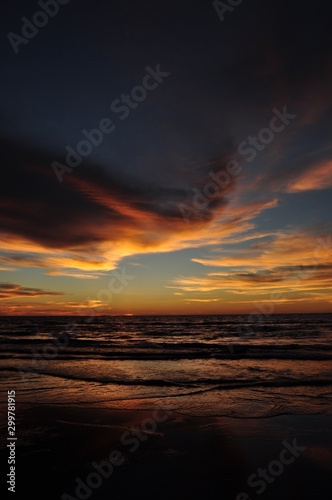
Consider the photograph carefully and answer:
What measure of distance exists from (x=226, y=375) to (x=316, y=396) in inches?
190

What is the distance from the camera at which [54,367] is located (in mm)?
17016

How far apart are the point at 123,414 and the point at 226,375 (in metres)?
Answer: 7.19

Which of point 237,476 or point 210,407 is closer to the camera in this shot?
point 237,476

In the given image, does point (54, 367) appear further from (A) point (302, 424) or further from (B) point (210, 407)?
(A) point (302, 424)

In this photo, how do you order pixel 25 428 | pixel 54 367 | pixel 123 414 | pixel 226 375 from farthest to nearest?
pixel 54 367 < pixel 226 375 < pixel 123 414 < pixel 25 428

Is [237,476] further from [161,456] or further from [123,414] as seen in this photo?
[123,414]

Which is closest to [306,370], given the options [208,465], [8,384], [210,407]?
[210,407]

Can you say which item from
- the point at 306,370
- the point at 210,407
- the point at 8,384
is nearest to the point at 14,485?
the point at 210,407

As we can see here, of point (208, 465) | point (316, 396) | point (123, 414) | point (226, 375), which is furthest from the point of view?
point (226, 375)

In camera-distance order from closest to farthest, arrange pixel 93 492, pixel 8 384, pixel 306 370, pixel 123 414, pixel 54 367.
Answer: pixel 93 492
pixel 123 414
pixel 8 384
pixel 306 370
pixel 54 367

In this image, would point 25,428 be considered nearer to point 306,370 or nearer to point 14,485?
point 14,485

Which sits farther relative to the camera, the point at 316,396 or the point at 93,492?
the point at 316,396

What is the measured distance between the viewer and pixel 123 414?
28.3ft

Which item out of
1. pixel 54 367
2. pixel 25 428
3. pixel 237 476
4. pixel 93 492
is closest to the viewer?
pixel 93 492
